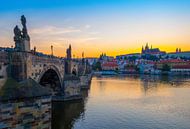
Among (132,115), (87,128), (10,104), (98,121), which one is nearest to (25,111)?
(10,104)

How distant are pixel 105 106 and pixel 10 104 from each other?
771 inches

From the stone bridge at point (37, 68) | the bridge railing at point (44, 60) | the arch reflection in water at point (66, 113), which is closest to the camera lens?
the stone bridge at point (37, 68)

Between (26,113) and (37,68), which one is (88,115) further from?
(26,113)

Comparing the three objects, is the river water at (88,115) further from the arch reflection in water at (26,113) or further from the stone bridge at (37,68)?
the stone bridge at (37,68)

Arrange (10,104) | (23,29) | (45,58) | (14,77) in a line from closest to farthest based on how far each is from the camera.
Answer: (10,104), (14,77), (23,29), (45,58)

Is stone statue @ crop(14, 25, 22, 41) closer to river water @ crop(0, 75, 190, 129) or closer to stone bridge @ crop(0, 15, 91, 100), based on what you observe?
stone bridge @ crop(0, 15, 91, 100)

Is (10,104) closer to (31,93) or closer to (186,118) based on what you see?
(31,93)

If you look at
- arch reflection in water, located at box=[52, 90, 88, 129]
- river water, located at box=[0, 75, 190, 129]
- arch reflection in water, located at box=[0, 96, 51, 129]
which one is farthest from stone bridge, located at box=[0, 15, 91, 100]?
arch reflection in water, located at box=[52, 90, 88, 129]

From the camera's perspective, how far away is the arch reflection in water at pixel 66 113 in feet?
76.9

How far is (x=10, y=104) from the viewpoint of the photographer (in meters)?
13.5

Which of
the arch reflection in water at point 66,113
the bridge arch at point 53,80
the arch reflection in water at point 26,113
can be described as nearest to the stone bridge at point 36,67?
the bridge arch at point 53,80

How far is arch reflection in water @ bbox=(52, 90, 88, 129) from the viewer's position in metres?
23.4

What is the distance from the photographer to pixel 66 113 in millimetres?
27703

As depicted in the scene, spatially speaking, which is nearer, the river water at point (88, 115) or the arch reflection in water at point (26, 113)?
the arch reflection in water at point (26, 113)
